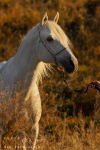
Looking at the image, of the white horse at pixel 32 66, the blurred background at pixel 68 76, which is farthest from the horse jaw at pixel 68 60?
the blurred background at pixel 68 76

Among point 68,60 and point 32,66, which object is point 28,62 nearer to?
point 32,66

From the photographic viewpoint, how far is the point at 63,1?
10086mm

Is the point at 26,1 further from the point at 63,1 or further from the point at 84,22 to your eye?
the point at 84,22

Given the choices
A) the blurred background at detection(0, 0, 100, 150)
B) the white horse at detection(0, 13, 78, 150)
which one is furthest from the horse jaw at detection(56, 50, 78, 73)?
the blurred background at detection(0, 0, 100, 150)

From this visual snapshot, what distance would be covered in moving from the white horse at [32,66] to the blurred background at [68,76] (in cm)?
32

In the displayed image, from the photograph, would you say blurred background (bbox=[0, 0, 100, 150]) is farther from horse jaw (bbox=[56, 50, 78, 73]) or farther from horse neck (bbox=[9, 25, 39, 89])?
horse neck (bbox=[9, 25, 39, 89])

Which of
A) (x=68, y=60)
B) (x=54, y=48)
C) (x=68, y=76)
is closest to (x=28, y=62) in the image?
(x=54, y=48)

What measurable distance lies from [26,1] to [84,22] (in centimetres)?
402

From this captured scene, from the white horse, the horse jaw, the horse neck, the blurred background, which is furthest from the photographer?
the blurred background

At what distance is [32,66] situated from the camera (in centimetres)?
243

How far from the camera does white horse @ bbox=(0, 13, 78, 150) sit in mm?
2227

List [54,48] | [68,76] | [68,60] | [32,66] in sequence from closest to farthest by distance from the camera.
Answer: [68,60]
[54,48]
[32,66]
[68,76]

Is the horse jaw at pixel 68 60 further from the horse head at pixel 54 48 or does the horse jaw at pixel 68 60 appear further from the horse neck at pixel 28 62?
the horse neck at pixel 28 62

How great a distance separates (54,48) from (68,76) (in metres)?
3.04
